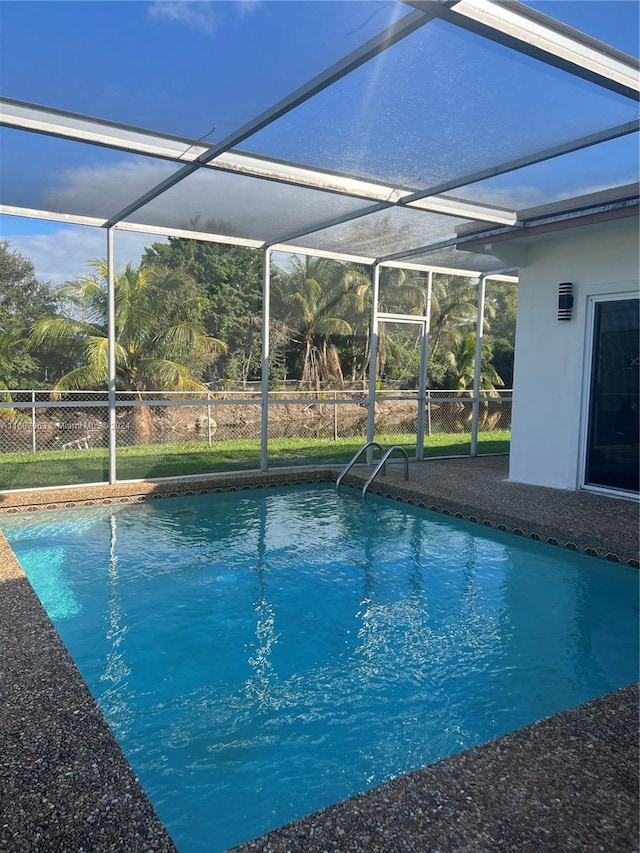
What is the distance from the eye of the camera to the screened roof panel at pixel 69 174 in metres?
4.88

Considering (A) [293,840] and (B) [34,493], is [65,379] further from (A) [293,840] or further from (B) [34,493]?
(A) [293,840]

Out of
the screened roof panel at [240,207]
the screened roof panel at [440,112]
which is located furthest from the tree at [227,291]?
the screened roof panel at [440,112]

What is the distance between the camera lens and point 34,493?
7129 mm

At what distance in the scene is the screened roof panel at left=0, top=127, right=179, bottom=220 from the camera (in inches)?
192

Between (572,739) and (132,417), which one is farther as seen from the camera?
(132,417)

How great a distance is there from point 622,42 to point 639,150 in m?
1.65

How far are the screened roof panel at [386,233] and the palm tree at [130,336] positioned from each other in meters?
6.01

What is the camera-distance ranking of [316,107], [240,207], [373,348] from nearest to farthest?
1. [316,107]
2. [240,207]
3. [373,348]

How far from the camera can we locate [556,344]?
25.0ft

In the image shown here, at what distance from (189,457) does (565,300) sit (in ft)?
22.8

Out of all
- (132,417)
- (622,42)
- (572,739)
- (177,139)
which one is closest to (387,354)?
(132,417)

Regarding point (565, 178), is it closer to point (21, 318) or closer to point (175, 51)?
point (175, 51)

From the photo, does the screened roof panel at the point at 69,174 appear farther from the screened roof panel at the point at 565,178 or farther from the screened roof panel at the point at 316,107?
the screened roof panel at the point at 565,178

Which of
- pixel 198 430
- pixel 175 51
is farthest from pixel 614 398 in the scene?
pixel 198 430
